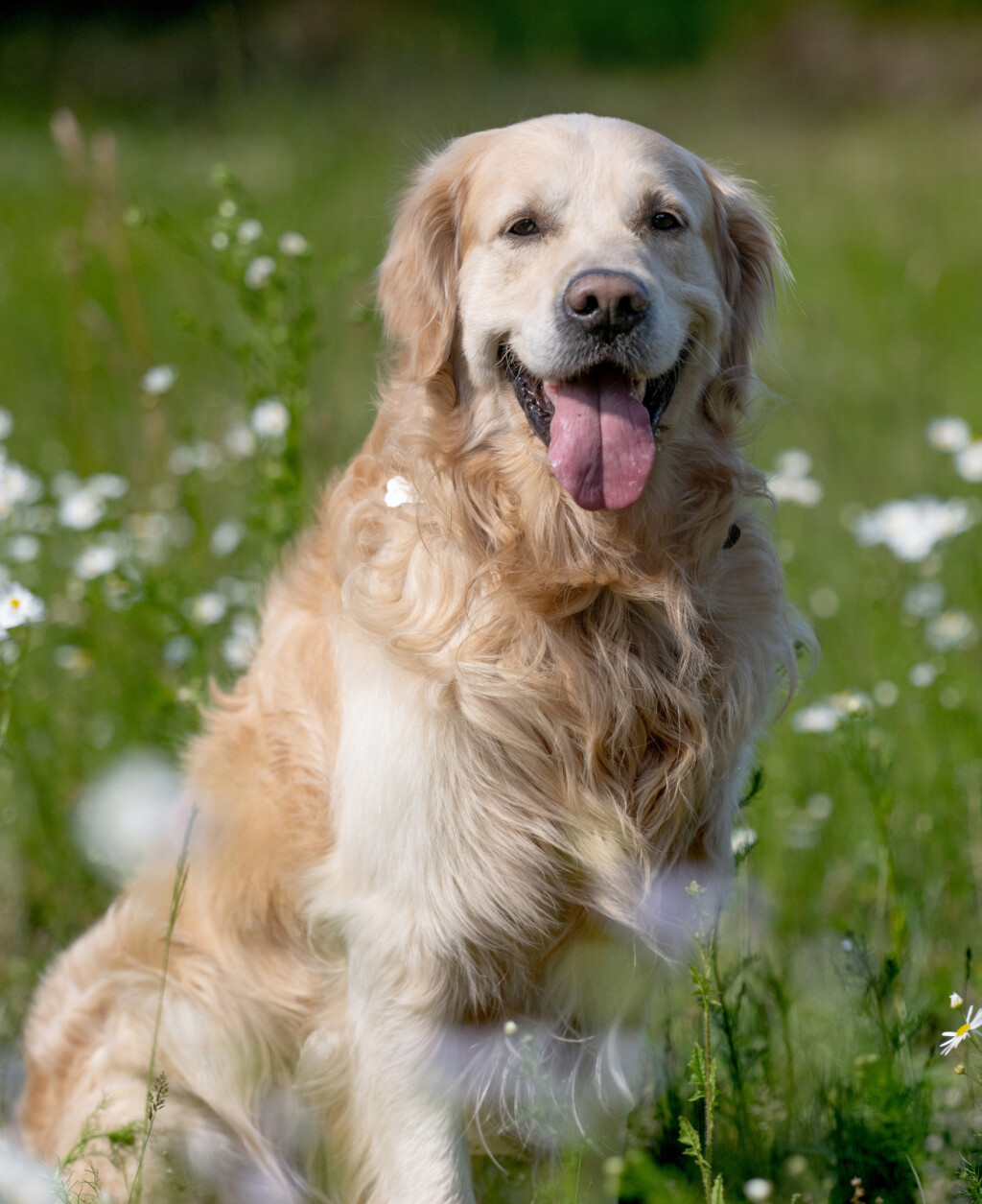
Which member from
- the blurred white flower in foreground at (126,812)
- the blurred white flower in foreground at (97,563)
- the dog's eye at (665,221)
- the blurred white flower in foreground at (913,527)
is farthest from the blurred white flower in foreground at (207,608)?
the blurred white flower in foreground at (913,527)

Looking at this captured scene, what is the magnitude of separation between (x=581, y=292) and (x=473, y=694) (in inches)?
28.0

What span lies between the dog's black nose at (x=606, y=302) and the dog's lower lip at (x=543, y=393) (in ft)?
0.50

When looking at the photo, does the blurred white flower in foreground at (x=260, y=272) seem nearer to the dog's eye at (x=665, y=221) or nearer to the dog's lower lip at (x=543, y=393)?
the dog's lower lip at (x=543, y=393)

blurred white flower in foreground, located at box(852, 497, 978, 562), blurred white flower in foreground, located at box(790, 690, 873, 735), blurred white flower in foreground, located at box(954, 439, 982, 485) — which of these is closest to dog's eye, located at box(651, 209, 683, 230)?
blurred white flower in foreground, located at box(790, 690, 873, 735)

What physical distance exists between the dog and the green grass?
11.1 inches

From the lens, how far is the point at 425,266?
2412mm

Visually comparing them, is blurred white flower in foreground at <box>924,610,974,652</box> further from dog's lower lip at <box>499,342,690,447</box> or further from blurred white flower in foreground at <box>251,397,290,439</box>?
blurred white flower in foreground at <box>251,397,290,439</box>

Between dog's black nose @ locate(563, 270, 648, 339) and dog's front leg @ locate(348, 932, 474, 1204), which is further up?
dog's black nose @ locate(563, 270, 648, 339)

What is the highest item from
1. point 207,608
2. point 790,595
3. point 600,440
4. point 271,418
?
point 600,440

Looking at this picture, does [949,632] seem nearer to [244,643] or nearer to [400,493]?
[244,643]

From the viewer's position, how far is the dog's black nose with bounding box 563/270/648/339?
2086 millimetres

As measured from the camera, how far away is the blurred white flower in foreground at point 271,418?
3119 mm

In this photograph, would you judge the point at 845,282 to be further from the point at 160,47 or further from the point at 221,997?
the point at 160,47

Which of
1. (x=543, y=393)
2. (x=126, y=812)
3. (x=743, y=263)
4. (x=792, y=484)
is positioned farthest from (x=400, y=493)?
(x=792, y=484)
